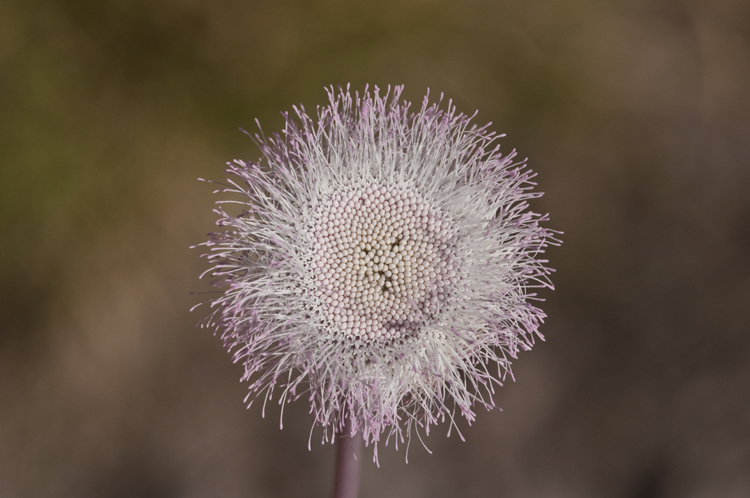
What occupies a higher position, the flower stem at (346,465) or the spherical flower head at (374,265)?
the spherical flower head at (374,265)

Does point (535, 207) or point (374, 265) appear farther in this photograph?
point (535, 207)

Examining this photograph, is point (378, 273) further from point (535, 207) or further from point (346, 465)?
point (535, 207)

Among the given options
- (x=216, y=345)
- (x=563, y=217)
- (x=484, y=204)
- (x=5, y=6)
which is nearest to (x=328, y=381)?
(x=484, y=204)

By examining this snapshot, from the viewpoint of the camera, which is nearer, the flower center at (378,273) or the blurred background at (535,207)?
the flower center at (378,273)

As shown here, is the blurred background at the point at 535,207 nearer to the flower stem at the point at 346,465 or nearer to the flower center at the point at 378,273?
the flower stem at the point at 346,465

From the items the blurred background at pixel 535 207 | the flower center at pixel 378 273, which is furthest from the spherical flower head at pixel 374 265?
the blurred background at pixel 535 207

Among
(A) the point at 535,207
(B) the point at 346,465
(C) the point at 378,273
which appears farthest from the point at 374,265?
(A) the point at 535,207

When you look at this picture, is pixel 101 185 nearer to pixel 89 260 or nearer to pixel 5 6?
pixel 89 260
